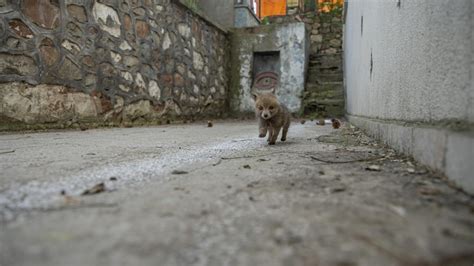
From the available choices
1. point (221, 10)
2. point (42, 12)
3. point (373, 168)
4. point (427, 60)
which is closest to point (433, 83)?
point (427, 60)

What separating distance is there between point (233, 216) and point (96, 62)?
377 cm

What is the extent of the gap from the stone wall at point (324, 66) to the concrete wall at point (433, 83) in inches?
219

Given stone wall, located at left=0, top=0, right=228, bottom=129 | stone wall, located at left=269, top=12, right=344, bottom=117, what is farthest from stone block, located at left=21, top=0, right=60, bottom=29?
stone wall, located at left=269, top=12, right=344, bottom=117

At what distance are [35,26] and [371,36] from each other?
3433mm

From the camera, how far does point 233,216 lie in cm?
86

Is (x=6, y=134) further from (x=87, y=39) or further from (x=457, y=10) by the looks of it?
(x=457, y=10)

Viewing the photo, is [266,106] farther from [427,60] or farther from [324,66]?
[324,66]

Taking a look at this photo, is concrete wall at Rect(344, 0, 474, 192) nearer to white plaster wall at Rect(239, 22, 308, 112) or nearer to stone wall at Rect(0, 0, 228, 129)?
stone wall at Rect(0, 0, 228, 129)

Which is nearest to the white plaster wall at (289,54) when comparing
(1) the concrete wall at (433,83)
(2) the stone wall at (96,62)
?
(2) the stone wall at (96,62)

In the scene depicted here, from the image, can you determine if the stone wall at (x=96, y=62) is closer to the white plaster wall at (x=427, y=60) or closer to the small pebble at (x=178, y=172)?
the small pebble at (x=178, y=172)

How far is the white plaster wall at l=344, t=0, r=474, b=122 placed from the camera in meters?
1.12

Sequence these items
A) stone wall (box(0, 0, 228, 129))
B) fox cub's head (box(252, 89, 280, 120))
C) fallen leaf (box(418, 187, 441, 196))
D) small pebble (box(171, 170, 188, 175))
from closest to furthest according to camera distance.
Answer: fallen leaf (box(418, 187, 441, 196))
small pebble (box(171, 170, 188, 175))
fox cub's head (box(252, 89, 280, 120))
stone wall (box(0, 0, 228, 129))

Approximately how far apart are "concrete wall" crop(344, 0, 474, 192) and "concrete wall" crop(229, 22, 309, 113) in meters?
5.76

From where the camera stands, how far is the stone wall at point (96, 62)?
10.5 ft
